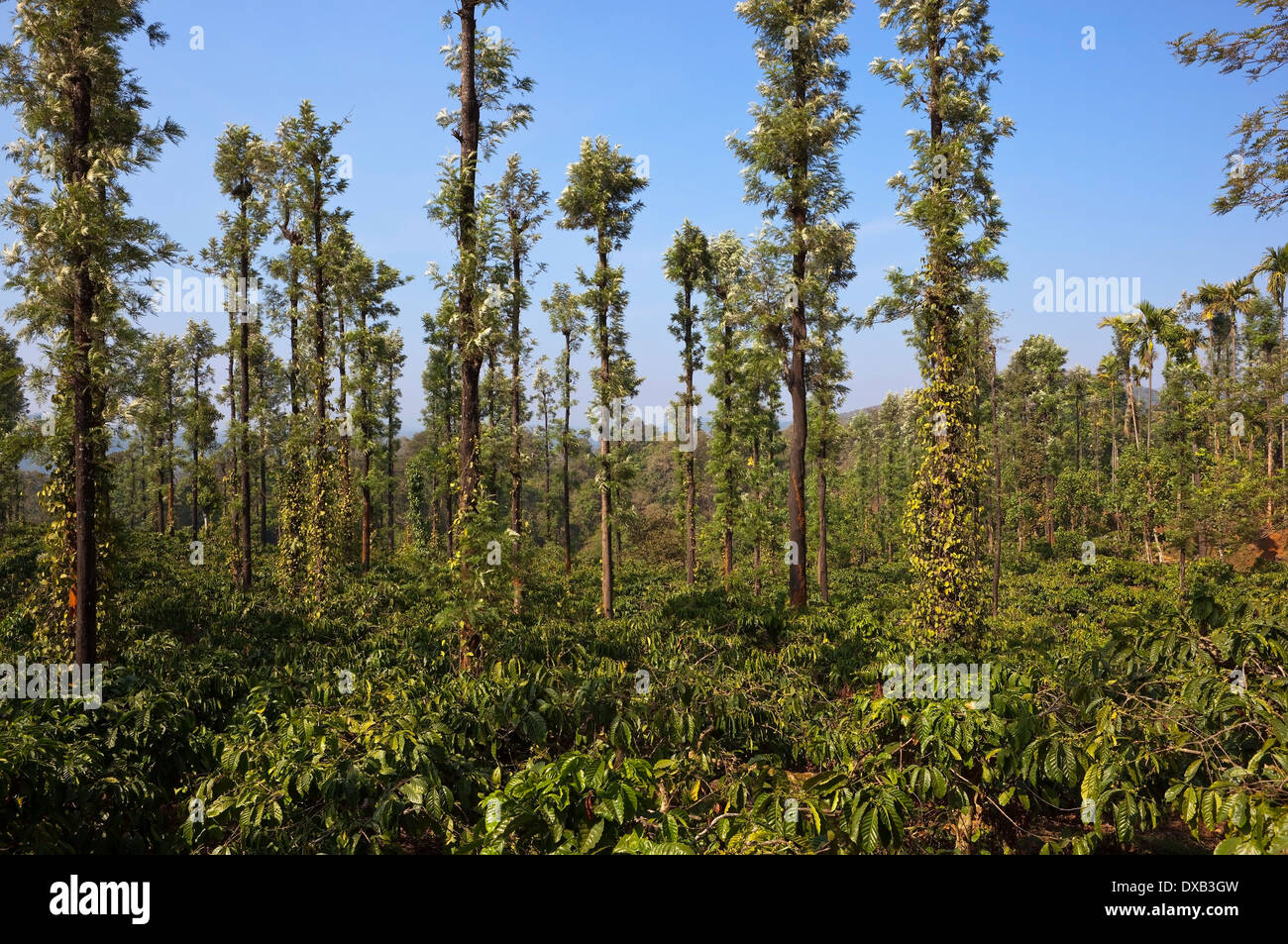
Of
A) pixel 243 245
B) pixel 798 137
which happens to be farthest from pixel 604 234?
pixel 243 245

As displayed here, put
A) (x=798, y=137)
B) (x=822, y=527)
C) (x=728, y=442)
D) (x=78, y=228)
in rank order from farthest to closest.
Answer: (x=728, y=442), (x=822, y=527), (x=798, y=137), (x=78, y=228)

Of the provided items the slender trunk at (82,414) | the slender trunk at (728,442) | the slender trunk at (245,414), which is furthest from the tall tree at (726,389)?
the slender trunk at (82,414)

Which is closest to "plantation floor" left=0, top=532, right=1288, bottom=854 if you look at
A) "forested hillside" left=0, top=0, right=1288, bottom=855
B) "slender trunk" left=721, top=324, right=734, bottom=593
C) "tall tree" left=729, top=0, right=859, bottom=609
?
"forested hillside" left=0, top=0, right=1288, bottom=855

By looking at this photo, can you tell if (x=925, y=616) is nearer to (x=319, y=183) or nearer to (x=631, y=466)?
(x=631, y=466)

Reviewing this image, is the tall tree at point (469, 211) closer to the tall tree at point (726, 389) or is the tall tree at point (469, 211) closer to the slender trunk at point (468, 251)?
the slender trunk at point (468, 251)

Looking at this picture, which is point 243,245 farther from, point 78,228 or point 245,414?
point 78,228

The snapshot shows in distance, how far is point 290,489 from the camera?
1984cm

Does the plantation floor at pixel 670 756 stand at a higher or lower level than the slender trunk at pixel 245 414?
lower

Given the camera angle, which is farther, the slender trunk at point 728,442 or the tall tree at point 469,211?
the slender trunk at point 728,442

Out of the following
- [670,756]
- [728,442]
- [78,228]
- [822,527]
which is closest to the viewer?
[670,756]

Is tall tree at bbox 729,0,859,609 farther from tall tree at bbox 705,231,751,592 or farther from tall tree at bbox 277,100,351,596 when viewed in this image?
tall tree at bbox 277,100,351,596

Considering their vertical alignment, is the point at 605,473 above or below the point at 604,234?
below

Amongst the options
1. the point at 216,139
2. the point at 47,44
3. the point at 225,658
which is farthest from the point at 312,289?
the point at 225,658

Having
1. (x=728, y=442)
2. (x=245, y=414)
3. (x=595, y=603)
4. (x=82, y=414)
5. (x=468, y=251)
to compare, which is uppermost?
(x=468, y=251)
